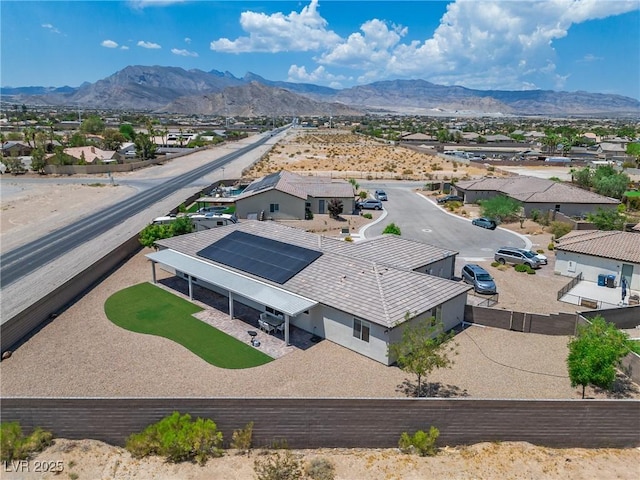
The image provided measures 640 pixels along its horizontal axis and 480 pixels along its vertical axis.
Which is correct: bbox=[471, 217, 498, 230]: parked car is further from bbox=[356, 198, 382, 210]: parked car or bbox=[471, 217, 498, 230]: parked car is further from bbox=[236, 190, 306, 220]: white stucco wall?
bbox=[236, 190, 306, 220]: white stucco wall

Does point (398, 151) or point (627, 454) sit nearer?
point (627, 454)

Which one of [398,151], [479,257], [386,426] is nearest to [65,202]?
[479,257]

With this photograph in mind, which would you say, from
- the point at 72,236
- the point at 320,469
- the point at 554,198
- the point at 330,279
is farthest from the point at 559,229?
the point at 72,236

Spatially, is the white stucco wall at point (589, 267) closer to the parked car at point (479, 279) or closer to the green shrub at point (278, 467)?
the parked car at point (479, 279)

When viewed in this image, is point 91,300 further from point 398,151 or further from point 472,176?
point 398,151

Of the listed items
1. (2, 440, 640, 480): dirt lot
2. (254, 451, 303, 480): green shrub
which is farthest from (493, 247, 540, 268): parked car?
(254, 451, 303, 480): green shrub

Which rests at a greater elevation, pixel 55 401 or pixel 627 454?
pixel 55 401

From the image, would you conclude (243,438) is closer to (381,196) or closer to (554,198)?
(554,198)
